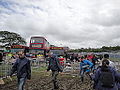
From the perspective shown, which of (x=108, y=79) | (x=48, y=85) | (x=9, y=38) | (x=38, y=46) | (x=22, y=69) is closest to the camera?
(x=108, y=79)

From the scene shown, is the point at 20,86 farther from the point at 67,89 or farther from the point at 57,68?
the point at 67,89

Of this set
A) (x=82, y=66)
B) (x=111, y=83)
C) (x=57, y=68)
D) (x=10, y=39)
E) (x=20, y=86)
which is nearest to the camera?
(x=111, y=83)

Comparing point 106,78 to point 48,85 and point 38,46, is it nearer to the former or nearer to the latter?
point 48,85

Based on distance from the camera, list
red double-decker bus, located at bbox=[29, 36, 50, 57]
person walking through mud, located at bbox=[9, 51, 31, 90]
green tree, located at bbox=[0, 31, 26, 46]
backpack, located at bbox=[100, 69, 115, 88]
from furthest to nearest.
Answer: green tree, located at bbox=[0, 31, 26, 46], red double-decker bus, located at bbox=[29, 36, 50, 57], person walking through mud, located at bbox=[9, 51, 31, 90], backpack, located at bbox=[100, 69, 115, 88]

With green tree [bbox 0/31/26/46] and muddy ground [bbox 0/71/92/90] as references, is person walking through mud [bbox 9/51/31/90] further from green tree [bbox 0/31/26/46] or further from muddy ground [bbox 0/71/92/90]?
green tree [bbox 0/31/26/46]

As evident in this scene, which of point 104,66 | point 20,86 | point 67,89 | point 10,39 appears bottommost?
point 67,89

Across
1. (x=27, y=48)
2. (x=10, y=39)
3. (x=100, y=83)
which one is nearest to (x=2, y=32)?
(x=10, y=39)

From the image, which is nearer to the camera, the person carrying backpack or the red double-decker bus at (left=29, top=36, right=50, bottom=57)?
the person carrying backpack

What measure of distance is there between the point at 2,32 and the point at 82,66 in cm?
5688

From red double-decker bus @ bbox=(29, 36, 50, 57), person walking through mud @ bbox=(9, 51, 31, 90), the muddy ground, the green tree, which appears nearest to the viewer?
person walking through mud @ bbox=(9, 51, 31, 90)

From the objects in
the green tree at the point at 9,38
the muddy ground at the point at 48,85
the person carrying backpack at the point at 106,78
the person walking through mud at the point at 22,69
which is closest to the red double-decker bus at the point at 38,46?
the muddy ground at the point at 48,85

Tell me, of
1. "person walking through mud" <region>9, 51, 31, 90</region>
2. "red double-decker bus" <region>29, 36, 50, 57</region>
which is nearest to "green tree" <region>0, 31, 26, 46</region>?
"red double-decker bus" <region>29, 36, 50, 57</region>

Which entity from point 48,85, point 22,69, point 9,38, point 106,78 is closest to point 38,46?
point 48,85

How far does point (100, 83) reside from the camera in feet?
11.1
